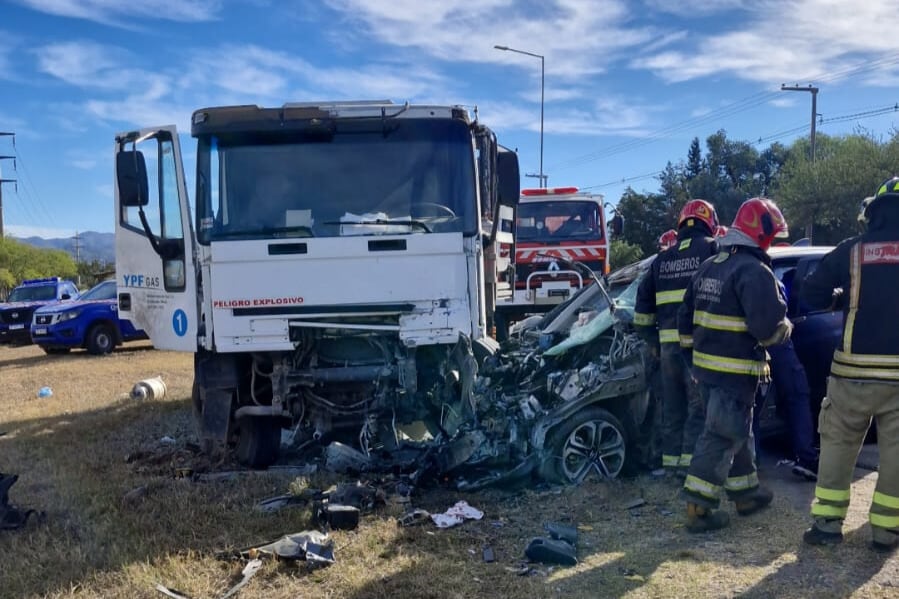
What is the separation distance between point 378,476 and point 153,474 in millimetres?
1786

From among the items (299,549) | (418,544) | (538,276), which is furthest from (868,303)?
(538,276)

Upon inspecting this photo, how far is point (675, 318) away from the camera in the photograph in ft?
16.0

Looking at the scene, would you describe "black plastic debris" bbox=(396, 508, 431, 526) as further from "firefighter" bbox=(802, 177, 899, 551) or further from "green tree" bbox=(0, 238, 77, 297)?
"green tree" bbox=(0, 238, 77, 297)

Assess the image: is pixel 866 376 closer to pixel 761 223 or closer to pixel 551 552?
pixel 761 223

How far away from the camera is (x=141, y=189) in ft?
17.3

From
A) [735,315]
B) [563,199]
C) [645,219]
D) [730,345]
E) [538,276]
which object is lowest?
[730,345]

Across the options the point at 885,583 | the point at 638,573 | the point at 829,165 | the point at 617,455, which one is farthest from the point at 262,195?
the point at 829,165

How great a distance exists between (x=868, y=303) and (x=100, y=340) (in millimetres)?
15072

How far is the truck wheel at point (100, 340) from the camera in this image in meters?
15.5

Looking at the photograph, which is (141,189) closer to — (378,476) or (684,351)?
(378,476)

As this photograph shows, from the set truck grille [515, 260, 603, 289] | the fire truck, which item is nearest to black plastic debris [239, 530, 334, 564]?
the fire truck

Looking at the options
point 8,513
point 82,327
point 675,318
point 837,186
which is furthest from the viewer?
point 837,186

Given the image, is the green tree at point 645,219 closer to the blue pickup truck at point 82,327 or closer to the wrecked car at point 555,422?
the blue pickup truck at point 82,327

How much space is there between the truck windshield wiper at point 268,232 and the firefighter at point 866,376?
3316 millimetres
